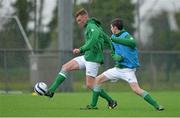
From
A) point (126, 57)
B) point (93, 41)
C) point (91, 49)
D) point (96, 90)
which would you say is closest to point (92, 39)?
point (93, 41)

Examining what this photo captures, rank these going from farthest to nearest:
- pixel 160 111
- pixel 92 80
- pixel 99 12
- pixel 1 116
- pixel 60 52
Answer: pixel 99 12
pixel 60 52
pixel 92 80
pixel 160 111
pixel 1 116

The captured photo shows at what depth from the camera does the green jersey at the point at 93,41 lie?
14.3m

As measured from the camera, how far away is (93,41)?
47.0ft

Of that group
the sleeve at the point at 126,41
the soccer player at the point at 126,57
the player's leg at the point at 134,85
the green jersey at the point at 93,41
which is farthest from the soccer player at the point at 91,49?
the player's leg at the point at 134,85

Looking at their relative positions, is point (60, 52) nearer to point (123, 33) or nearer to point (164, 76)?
point (164, 76)

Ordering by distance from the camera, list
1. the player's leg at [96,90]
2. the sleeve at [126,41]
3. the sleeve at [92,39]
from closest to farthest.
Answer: the sleeve at [126,41], the sleeve at [92,39], the player's leg at [96,90]

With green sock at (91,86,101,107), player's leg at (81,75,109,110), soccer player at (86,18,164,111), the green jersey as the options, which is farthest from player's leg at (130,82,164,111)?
the green jersey

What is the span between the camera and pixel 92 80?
1487 cm

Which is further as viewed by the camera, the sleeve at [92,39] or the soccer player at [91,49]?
the soccer player at [91,49]

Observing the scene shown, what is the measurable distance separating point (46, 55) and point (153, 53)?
421cm

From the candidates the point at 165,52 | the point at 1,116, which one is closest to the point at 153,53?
the point at 165,52

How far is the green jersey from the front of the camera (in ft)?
47.0

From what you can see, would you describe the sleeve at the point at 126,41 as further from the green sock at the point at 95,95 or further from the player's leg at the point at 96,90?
the green sock at the point at 95,95

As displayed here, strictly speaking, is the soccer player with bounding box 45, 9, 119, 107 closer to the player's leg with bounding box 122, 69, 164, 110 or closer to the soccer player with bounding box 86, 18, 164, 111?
the soccer player with bounding box 86, 18, 164, 111
